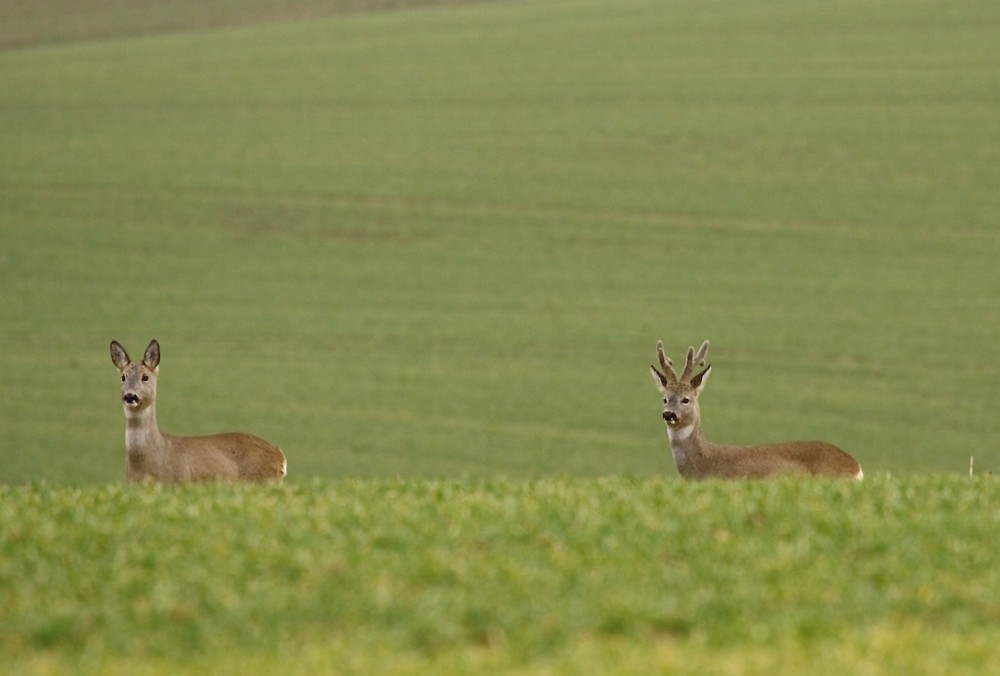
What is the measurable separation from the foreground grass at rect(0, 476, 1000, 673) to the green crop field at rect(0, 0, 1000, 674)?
29 mm

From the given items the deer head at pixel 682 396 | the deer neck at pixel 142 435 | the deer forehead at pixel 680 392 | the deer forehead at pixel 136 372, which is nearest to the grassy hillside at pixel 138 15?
the deer forehead at pixel 136 372

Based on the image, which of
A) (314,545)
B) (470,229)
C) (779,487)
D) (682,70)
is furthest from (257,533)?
(682,70)

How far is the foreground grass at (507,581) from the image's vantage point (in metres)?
8.00

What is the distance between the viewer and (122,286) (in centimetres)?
3806

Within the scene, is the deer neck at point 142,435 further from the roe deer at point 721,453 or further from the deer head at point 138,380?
the roe deer at point 721,453

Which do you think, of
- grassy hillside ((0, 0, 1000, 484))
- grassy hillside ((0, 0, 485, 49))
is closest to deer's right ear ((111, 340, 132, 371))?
grassy hillside ((0, 0, 1000, 484))

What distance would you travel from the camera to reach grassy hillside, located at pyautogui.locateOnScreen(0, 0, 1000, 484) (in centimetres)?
3009

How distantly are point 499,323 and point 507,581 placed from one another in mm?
26677

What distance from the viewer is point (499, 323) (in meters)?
35.6

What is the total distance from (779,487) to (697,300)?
25.3m

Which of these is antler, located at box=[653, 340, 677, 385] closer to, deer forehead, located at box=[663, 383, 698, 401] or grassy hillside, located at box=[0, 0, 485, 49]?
deer forehead, located at box=[663, 383, 698, 401]

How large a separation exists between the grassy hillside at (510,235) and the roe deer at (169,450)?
945cm

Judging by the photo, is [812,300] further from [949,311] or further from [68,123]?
[68,123]

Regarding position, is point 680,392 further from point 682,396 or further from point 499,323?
point 499,323
